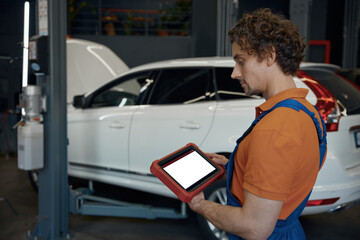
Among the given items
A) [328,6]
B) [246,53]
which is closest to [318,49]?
[328,6]

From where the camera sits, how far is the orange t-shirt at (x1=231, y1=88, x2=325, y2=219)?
1122 millimetres

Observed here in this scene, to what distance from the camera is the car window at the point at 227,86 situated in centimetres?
347

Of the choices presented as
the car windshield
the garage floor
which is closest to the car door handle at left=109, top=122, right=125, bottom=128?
the garage floor

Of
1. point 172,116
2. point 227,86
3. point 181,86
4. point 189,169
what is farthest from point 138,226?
point 189,169

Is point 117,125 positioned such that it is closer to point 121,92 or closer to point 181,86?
point 121,92

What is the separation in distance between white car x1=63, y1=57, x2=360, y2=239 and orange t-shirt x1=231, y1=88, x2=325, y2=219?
1.94 metres

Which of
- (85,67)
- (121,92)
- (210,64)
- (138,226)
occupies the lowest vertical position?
(138,226)

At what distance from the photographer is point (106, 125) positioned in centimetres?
415

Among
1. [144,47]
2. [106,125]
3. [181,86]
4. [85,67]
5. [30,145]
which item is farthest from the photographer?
[144,47]

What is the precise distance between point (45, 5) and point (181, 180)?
8.05 ft

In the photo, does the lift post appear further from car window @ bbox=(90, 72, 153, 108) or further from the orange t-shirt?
the orange t-shirt

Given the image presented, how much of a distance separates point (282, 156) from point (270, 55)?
1.10 ft

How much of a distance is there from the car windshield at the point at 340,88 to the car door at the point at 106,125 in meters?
1.64

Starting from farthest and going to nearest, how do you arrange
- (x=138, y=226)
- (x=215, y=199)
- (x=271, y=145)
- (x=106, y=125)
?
(x=106, y=125) → (x=138, y=226) → (x=215, y=199) → (x=271, y=145)
